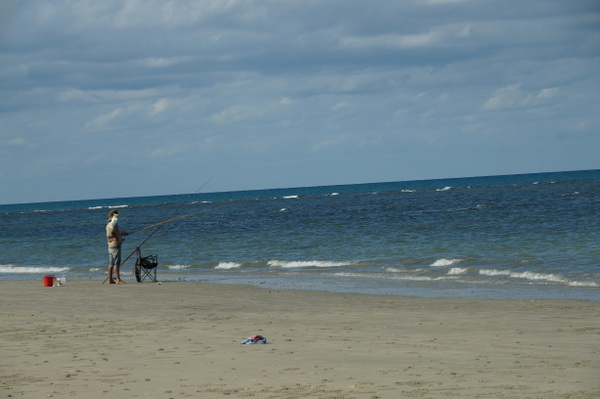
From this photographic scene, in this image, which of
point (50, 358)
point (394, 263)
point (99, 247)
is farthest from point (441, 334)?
point (99, 247)

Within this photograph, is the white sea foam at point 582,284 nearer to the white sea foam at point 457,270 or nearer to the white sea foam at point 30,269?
the white sea foam at point 457,270

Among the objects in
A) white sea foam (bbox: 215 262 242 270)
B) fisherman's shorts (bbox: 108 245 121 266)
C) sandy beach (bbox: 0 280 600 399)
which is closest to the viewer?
sandy beach (bbox: 0 280 600 399)

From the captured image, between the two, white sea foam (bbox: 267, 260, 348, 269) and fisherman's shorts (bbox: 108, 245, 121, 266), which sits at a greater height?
fisherman's shorts (bbox: 108, 245, 121, 266)

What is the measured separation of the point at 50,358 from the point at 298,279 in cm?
1096

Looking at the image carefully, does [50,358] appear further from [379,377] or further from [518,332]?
[518,332]

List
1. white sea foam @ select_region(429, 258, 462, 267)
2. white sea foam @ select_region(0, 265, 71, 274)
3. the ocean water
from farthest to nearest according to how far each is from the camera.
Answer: white sea foam @ select_region(0, 265, 71, 274) → white sea foam @ select_region(429, 258, 462, 267) → the ocean water

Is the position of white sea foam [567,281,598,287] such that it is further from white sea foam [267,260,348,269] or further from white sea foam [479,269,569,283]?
white sea foam [267,260,348,269]

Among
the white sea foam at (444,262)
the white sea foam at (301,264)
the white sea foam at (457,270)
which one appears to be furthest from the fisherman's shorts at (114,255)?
the white sea foam at (444,262)

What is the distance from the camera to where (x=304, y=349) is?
880cm

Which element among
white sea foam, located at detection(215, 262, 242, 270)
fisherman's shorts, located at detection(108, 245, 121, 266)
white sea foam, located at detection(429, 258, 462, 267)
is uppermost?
fisherman's shorts, located at detection(108, 245, 121, 266)

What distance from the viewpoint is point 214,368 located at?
784cm

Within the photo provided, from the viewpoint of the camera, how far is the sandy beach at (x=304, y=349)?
6926 millimetres

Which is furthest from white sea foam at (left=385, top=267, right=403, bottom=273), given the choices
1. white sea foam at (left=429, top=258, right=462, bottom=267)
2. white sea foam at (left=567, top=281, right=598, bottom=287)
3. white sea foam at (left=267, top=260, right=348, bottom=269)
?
white sea foam at (left=567, top=281, right=598, bottom=287)

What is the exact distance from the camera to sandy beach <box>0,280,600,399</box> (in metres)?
6.93
